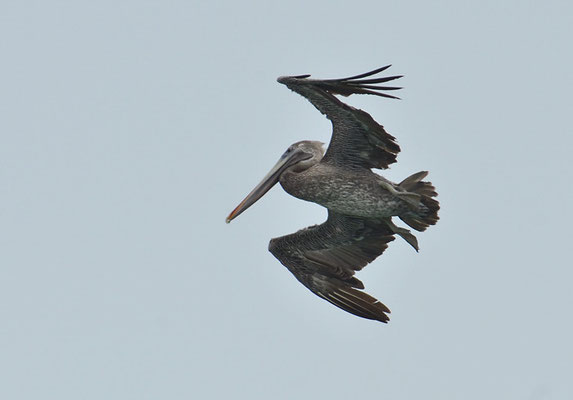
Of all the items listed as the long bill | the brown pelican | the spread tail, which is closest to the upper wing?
the brown pelican

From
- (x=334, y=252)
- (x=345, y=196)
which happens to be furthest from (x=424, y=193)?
(x=334, y=252)

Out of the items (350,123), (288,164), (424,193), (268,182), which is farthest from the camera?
(268,182)

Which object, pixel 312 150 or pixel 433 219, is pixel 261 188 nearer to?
pixel 312 150

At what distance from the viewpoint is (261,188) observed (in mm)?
14234

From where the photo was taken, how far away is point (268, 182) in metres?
14.2

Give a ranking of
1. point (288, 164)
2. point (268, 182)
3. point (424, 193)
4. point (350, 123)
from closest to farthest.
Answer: point (350, 123), point (424, 193), point (288, 164), point (268, 182)

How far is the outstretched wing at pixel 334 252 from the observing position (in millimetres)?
13984

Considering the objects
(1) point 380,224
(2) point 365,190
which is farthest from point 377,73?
(1) point 380,224

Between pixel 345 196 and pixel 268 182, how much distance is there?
56.2 inches

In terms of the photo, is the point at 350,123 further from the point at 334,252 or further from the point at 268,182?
the point at 334,252

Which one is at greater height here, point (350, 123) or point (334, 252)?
point (350, 123)

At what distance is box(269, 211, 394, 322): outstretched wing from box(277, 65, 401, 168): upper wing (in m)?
1.09

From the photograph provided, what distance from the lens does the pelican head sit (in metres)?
13.8

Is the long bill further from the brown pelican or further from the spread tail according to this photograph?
the spread tail
